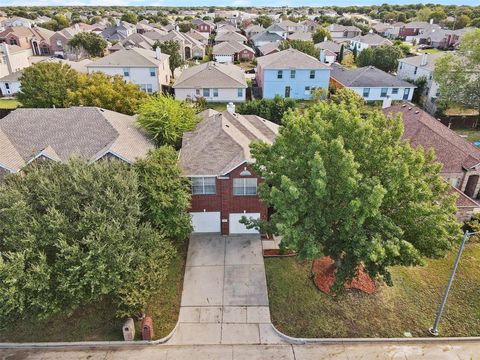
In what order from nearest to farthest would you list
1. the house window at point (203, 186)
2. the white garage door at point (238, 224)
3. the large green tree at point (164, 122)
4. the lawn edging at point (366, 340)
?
the lawn edging at point (366, 340), the house window at point (203, 186), the white garage door at point (238, 224), the large green tree at point (164, 122)

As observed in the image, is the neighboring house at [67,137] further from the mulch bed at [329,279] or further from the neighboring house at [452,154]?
the neighboring house at [452,154]

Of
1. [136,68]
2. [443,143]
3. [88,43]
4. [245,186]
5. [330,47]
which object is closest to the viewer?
[245,186]

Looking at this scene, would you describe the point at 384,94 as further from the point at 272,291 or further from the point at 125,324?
the point at 125,324

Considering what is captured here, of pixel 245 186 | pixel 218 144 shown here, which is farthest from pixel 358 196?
pixel 218 144

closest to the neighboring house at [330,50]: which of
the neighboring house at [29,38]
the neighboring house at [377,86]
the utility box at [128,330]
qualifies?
the neighboring house at [377,86]

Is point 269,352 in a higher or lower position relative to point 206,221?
lower

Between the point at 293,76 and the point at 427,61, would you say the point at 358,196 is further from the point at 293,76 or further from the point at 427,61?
the point at 427,61

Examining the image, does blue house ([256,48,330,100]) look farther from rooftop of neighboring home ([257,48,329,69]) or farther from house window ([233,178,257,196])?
house window ([233,178,257,196])

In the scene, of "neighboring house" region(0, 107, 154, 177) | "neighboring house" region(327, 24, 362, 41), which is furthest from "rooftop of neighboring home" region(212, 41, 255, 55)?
"neighboring house" region(0, 107, 154, 177)
